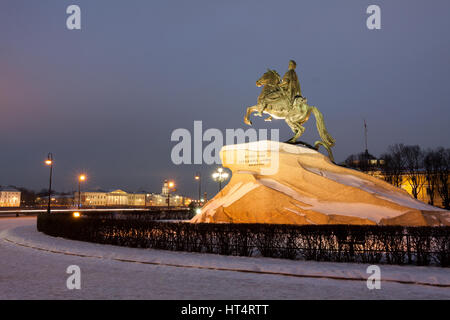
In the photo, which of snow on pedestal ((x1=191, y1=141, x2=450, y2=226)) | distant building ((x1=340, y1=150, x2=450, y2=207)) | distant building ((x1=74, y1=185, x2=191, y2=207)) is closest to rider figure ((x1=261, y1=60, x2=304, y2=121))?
snow on pedestal ((x1=191, y1=141, x2=450, y2=226))

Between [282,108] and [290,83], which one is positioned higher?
[290,83]

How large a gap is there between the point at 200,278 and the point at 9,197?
124m

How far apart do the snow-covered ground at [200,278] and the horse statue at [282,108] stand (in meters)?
10.2

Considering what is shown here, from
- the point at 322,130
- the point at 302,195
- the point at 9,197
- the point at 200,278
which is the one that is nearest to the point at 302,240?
the point at 200,278

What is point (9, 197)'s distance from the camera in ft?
362

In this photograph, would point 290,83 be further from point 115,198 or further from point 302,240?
point 115,198

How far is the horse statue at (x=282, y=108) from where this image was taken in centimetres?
1851

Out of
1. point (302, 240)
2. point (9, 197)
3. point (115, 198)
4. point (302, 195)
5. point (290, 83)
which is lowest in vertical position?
point (302, 240)

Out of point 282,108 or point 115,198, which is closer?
point 282,108

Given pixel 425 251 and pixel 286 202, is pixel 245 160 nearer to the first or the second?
pixel 286 202

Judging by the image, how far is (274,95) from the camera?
60.6 ft
